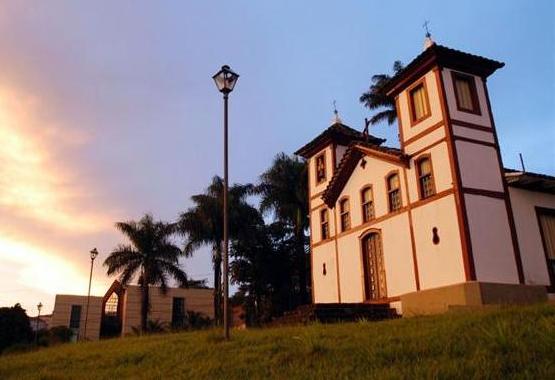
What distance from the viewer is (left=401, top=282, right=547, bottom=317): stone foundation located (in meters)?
17.2

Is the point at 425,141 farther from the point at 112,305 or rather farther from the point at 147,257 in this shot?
the point at 112,305

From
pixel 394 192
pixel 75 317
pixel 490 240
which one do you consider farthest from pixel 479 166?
pixel 75 317

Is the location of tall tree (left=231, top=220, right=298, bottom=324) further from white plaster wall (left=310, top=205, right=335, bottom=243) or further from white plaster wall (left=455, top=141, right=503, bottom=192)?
white plaster wall (left=455, top=141, right=503, bottom=192)

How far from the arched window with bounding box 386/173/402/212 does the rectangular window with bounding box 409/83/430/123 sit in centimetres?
259

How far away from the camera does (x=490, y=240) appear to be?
18516mm

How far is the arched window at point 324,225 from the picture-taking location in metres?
27.5

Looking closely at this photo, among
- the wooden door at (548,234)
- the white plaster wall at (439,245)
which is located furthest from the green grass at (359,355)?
the wooden door at (548,234)

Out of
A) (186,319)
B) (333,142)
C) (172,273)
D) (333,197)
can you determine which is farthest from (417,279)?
(186,319)

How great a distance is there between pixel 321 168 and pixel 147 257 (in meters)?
16.8

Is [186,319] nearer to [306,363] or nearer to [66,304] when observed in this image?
[66,304]

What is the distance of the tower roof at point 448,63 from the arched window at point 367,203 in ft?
17.3

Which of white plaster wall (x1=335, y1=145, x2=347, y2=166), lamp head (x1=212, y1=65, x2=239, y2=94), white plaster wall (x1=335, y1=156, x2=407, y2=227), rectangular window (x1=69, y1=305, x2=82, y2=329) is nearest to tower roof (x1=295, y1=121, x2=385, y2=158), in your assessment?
white plaster wall (x1=335, y1=145, x2=347, y2=166)

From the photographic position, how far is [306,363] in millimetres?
8352

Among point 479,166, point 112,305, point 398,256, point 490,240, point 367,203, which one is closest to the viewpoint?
point 490,240
